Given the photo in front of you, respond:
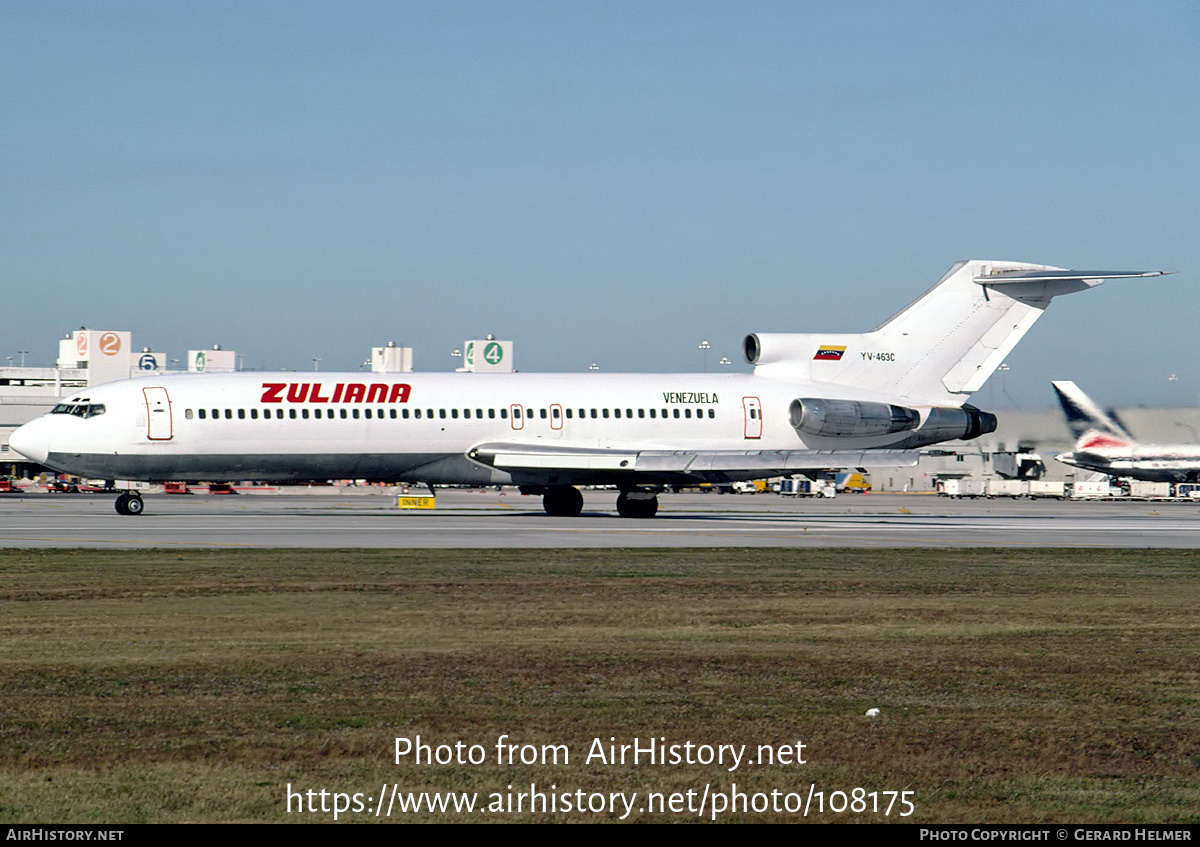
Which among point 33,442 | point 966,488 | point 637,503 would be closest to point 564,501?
point 637,503

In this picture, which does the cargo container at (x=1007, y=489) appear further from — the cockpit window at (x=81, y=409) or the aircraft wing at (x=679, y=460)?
the cockpit window at (x=81, y=409)

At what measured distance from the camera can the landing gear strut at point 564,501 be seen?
4834 cm

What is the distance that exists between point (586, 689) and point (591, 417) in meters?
35.1

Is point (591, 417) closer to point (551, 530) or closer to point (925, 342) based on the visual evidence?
point (551, 530)

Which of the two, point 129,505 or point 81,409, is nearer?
point 81,409

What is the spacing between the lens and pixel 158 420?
4291 cm

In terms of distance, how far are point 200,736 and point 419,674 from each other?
300 cm

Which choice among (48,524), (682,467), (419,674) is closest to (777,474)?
(682,467)

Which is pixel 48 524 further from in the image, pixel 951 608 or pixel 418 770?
pixel 418 770

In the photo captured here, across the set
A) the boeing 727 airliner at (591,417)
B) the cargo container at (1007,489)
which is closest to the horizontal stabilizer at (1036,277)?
the boeing 727 airliner at (591,417)

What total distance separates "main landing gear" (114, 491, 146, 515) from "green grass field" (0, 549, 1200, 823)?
22586mm

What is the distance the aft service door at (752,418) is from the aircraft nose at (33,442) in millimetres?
22514

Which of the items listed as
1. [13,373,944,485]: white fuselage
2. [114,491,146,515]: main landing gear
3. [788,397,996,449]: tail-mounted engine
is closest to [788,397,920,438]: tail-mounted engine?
[788,397,996,449]: tail-mounted engine

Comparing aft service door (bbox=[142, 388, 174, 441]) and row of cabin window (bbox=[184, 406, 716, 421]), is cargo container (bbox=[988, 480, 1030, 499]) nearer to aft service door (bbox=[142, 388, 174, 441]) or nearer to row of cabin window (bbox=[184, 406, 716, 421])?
row of cabin window (bbox=[184, 406, 716, 421])
